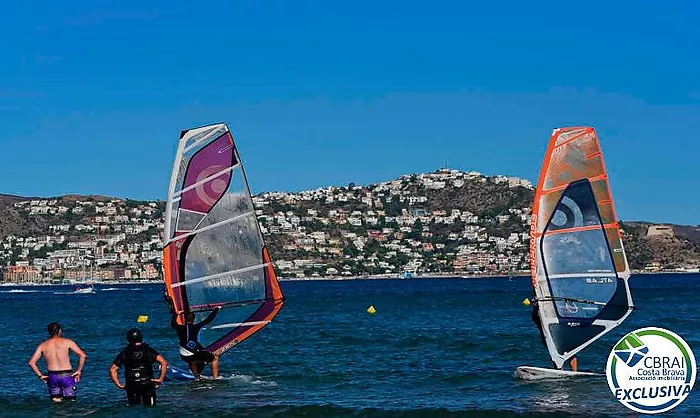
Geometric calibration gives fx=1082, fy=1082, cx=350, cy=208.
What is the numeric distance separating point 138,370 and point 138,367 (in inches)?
2.7

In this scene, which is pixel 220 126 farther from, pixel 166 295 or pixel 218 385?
pixel 218 385

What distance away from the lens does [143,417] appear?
1595cm

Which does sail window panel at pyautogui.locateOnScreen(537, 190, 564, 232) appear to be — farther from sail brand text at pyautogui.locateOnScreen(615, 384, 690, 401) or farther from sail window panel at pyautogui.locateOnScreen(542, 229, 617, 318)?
sail brand text at pyautogui.locateOnScreen(615, 384, 690, 401)

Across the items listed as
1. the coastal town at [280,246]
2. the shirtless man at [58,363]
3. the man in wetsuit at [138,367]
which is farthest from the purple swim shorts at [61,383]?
the coastal town at [280,246]

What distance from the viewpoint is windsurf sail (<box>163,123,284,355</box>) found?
20.8 metres

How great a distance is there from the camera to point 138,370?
597 inches

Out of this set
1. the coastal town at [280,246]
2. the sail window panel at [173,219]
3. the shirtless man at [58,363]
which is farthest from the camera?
the coastal town at [280,246]

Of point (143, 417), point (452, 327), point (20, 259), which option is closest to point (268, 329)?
point (452, 327)

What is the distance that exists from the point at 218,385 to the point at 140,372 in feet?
21.5

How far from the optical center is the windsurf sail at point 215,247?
20.8 m

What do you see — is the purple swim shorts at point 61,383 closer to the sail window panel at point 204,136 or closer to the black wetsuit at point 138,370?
the black wetsuit at point 138,370

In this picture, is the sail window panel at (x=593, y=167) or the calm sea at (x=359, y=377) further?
the sail window panel at (x=593, y=167)

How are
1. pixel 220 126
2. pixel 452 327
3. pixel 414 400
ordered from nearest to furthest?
1. pixel 414 400
2. pixel 220 126
3. pixel 452 327

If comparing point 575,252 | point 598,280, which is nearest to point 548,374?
point 598,280
